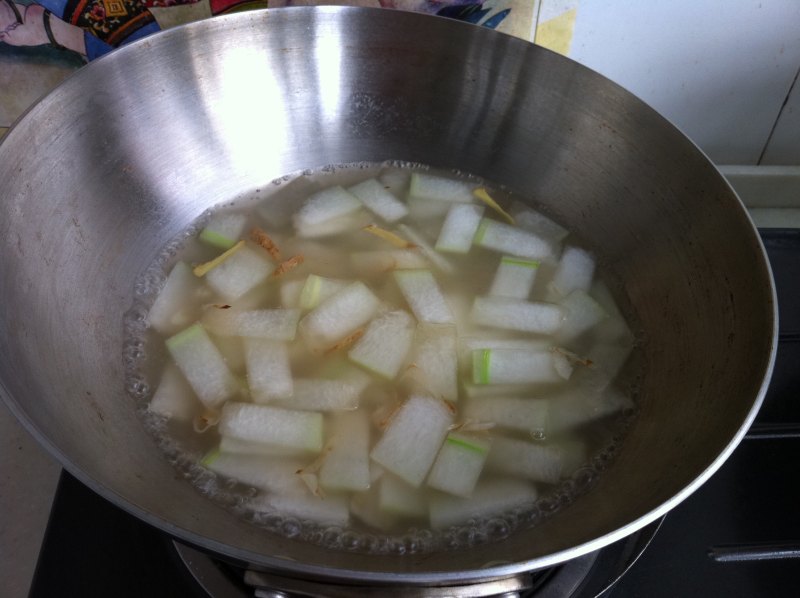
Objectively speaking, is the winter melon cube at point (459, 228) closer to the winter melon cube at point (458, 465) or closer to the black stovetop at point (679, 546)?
the winter melon cube at point (458, 465)

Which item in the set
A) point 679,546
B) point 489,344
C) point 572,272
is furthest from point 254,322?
point 679,546

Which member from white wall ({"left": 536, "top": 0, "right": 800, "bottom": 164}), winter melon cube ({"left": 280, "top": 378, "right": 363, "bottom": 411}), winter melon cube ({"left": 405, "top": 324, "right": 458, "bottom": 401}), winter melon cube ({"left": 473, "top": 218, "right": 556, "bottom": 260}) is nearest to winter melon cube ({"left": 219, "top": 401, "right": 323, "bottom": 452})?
winter melon cube ({"left": 280, "top": 378, "right": 363, "bottom": 411})

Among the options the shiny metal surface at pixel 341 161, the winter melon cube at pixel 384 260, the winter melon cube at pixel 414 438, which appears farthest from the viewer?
the winter melon cube at pixel 384 260

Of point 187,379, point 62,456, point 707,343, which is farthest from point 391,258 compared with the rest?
point 62,456

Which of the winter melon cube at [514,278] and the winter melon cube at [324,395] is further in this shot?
the winter melon cube at [514,278]

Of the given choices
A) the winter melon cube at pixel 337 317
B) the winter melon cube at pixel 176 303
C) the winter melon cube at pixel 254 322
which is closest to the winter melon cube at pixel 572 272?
the winter melon cube at pixel 337 317

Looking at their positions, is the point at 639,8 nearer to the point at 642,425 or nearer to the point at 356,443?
the point at 642,425

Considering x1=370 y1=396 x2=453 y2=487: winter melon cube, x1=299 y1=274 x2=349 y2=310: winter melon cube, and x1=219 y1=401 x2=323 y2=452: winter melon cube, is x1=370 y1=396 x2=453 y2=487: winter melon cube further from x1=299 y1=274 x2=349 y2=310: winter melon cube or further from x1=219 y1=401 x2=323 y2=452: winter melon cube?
x1=299 y1=274 x2=349 y2=310: winter melon cube

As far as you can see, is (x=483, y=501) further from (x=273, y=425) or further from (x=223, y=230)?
(x=223, y=230)
